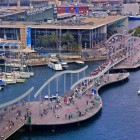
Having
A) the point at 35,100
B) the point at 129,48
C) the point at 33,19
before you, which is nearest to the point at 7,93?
the point at 35,100

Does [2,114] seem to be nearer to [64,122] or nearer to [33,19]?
[64,122]

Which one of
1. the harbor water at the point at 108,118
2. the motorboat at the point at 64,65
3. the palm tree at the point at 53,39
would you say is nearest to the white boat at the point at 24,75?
the harbor water at the point at 108,118

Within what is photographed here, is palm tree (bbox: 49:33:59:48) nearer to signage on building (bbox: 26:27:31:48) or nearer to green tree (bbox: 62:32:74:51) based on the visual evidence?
green tree (bbox: 62:32:74:51)

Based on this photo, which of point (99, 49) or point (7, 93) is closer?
point (7, 93)

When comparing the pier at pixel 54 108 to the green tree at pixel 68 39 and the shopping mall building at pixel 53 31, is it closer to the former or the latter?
the green tree at pixel 68 39

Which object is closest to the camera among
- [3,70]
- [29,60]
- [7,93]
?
[7,93]
